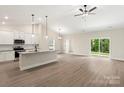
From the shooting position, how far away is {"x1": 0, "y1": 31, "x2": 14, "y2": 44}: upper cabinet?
6.94 metres

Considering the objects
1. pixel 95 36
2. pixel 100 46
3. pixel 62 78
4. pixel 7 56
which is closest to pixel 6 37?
pixel 7 56

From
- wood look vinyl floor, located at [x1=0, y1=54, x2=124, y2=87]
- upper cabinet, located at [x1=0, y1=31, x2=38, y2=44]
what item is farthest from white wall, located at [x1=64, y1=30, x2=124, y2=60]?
upper cabinet, located at [x1=0, y1=31, x2=38, y2=44]

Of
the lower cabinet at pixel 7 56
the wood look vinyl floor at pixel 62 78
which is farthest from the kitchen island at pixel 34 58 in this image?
the lower cabinet at pixel 7 56

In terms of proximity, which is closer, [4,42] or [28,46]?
[4,42]

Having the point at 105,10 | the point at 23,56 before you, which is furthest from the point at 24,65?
the point at 105,10

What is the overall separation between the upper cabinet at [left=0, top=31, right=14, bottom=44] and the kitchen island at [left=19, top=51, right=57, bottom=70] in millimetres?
2779

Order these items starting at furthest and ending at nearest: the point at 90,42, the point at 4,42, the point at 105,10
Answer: the point at 90,42 < the point at 4,42 < the point at 105,10

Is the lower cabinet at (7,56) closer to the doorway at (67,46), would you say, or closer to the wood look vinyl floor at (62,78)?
the wood look vinyl floor at (62,78)

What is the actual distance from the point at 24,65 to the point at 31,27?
4737 mm

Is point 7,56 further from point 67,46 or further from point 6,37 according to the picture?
point 67,46
